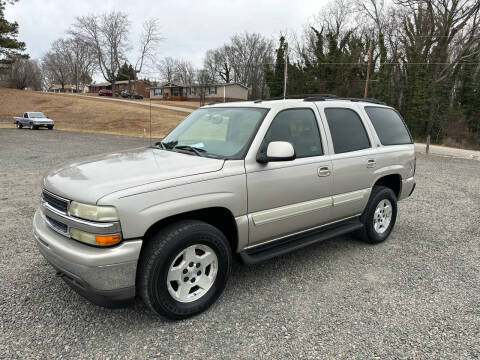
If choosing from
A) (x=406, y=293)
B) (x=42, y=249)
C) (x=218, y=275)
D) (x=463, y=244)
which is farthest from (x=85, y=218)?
(x=463, y=244)

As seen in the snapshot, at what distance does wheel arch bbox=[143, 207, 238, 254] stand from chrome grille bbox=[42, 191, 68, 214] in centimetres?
67

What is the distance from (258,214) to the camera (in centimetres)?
315

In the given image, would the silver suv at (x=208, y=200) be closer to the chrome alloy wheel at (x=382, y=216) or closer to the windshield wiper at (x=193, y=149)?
the windshield wiper at (x=193, y=149)

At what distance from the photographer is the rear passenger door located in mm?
3857

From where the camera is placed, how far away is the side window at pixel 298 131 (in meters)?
3.37

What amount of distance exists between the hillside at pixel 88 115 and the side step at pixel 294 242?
19414mm

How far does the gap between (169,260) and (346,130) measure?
2666 mm

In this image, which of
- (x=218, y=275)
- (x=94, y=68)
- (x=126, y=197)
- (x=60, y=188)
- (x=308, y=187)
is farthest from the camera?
(x=94, y=68)

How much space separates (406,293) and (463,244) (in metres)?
2.05

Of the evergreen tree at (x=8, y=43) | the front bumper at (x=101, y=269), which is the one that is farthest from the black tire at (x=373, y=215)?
the evergreen tree at (x=8, y=43)

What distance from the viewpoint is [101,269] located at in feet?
7.82

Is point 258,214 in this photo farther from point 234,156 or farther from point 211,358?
point 211,358

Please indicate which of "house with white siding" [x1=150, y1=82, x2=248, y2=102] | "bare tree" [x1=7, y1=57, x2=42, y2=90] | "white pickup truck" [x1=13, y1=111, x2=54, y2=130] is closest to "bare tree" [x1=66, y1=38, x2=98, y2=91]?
"bare tree" [x1=7, y1=57, x2=42, y2=90]

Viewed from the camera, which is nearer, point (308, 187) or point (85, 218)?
point (85, 218)
